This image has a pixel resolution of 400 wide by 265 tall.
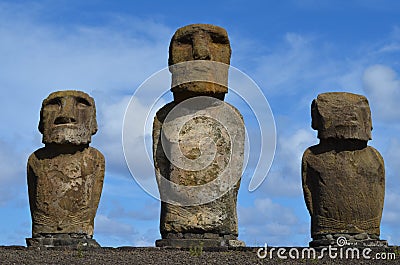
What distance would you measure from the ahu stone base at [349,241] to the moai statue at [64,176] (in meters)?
4.06

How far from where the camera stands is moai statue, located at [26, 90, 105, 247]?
1530 centimetres

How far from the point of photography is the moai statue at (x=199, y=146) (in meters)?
14.5

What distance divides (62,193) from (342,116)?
5218 millimetres

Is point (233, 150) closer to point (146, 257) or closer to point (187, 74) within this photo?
point (187, 74)

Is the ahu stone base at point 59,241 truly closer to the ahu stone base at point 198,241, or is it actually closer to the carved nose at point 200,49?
the ahu stone base at point 198,241

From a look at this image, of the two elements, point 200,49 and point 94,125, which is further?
point 94,125

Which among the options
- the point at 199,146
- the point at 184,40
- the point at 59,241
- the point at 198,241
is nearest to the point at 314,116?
the point at 199,146

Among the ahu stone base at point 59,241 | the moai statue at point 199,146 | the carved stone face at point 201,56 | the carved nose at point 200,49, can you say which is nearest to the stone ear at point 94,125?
the moai statue at point 199,146

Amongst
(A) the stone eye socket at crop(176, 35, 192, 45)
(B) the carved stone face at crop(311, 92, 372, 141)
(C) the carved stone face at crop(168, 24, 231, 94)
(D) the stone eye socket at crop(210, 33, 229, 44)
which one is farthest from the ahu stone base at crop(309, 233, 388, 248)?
(A) the stone eye socket at crop(176, 35, 192, 45)

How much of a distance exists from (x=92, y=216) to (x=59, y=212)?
0.65 metres

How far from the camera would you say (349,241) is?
48.5 ft

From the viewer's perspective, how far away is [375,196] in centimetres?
1503

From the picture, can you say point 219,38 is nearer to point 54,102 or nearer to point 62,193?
point 54,102

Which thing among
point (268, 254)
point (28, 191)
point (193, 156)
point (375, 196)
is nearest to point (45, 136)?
point (28, 191)
